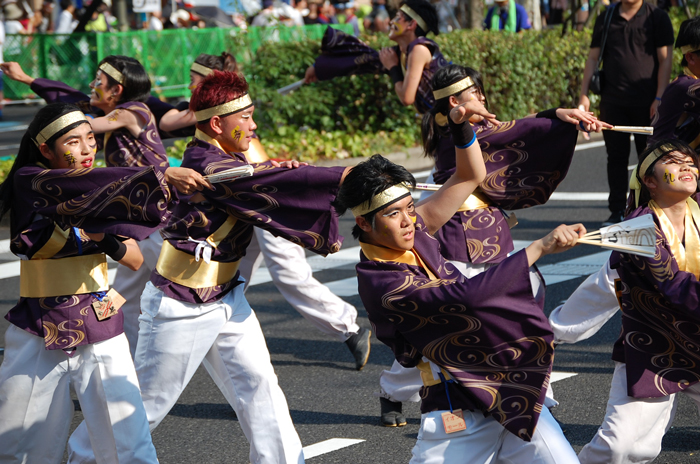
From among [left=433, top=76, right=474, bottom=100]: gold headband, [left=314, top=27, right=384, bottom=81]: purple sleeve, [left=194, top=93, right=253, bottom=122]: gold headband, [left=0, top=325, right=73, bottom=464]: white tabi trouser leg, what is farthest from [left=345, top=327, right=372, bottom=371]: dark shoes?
[left=314, top=27, right=384, bottom=81]: purple sleeve

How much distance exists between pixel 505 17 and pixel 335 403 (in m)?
11.7

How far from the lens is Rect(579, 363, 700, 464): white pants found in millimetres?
3387

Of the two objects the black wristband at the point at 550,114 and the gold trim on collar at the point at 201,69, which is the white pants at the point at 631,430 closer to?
the black wristband at the point at 550,114

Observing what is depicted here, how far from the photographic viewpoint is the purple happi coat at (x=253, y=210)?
141 inches

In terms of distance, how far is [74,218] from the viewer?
3.29m

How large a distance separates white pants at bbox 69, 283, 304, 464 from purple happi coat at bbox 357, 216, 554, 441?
0.86 meters

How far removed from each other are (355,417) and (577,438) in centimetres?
107

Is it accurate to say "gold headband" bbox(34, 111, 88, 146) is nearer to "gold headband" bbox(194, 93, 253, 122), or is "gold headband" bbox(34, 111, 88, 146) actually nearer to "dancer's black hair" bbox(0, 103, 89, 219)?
"dancer's black hair" bbox(0, 103, 89, 219)

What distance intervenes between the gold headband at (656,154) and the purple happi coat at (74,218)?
1752mm

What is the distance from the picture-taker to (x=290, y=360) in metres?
5.63

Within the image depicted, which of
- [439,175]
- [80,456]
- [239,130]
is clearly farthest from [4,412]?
[439,175]

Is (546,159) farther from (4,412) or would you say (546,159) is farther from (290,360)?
(4,412)

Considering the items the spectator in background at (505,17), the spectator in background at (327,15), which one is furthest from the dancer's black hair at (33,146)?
the spectator in background at (327,15)

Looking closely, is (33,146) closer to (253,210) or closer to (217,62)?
(253,210)
